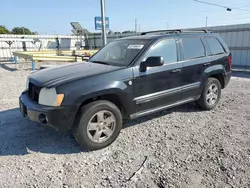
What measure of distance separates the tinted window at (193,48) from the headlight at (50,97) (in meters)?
2.60

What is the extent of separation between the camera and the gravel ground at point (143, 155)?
251 cm

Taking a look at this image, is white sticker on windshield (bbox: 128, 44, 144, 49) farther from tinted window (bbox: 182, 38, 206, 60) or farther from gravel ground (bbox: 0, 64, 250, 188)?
gravel ground (bbox: 0, 64, 250, 188)

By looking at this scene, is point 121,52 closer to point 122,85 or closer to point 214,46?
point 122,85

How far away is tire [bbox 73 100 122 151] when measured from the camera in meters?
3.01

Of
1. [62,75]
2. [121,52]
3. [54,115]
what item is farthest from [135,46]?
[54,115]

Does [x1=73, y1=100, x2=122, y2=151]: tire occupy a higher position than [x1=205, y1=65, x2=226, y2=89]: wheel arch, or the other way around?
[x1=205, y1=65, x2=226, y2=89]: wheel arch

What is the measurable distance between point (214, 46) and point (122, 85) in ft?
8.97

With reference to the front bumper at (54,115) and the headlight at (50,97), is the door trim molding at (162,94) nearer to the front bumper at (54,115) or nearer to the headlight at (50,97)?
the front bumper at (54,115)

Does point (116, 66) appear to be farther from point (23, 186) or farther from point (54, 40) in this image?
point (54, 40)

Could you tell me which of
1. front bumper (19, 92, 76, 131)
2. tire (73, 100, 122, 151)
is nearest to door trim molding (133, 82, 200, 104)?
tire (73, 100, 122, 151)

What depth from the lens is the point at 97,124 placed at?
317 cm

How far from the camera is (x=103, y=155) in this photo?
10.1 ft

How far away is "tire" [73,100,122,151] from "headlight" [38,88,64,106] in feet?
1.19

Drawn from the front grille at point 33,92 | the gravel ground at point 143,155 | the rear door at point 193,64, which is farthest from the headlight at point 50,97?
the rear door at point 193,64
